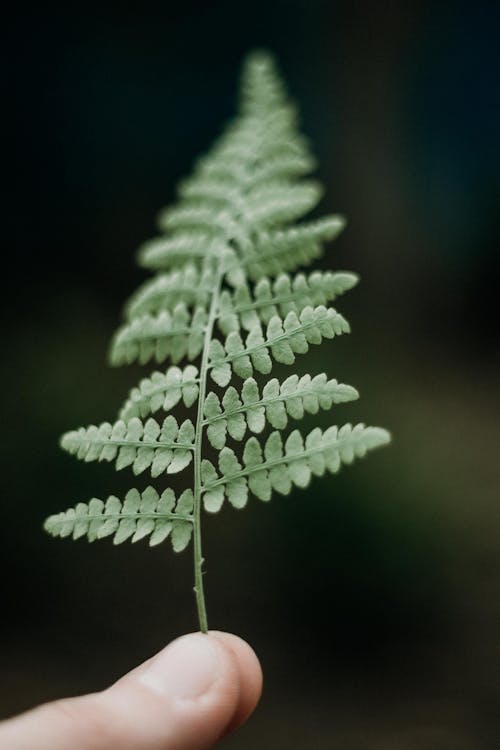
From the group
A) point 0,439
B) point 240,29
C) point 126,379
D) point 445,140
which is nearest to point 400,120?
point 445,140

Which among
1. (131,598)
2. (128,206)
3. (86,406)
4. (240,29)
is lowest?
(131,598)

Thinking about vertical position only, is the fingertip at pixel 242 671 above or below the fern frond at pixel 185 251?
below

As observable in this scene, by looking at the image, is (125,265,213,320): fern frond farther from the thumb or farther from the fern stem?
the thumb

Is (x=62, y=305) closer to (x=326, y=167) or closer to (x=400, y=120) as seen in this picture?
(x=326, y=167)

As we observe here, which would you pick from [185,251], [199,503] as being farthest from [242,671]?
[185,251]

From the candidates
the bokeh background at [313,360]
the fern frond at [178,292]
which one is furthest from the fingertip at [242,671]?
the bokeh background at [313,360]

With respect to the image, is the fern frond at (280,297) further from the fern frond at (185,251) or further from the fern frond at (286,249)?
the fern frond at (185,251)

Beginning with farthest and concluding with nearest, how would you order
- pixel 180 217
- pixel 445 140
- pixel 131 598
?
pixel 445 140 → pixel 131 598 → pixel 180 217

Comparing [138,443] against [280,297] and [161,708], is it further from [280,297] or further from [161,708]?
[161,708]
